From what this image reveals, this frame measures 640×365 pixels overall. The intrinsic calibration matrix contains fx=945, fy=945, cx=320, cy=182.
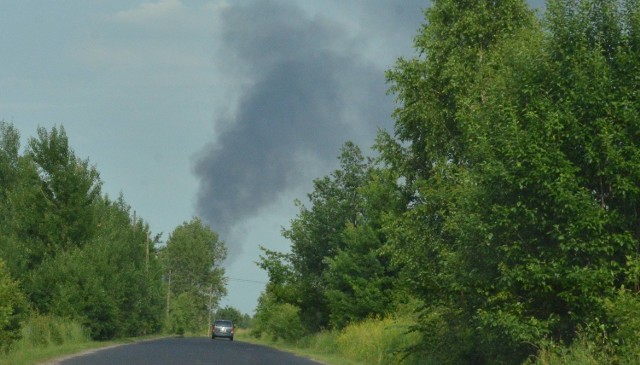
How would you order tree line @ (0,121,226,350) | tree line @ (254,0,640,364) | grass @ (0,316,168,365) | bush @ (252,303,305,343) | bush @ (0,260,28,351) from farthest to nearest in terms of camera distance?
bush @ (252,303,305,343)
tree line @ (0,121,226,350)
grass @ (0,316,168,365)
bush @ (0,260,28,351)
tree line @ (254,0,640,364)

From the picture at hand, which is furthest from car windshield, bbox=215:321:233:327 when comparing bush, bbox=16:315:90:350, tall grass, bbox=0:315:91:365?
bush, bbox=16:315:90:350

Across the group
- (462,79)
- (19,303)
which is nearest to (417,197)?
(462,79)

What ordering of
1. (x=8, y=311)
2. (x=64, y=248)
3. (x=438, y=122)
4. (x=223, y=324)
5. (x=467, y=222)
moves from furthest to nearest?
(x=223, y=324), (x=64, y=248), (x=438, y=122), (x=8, y=311), (x=467, y=222)

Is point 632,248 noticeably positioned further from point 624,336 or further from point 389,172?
point 389,172

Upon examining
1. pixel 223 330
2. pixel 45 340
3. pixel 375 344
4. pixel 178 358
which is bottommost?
pixel 178 358

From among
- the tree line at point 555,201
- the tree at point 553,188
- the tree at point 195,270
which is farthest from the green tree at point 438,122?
the tree at point 195,270

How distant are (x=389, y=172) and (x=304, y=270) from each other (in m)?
27.0

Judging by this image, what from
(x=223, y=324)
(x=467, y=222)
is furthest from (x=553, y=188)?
(x=223, y=324)

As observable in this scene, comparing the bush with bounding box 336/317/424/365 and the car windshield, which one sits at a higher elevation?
the car windshield

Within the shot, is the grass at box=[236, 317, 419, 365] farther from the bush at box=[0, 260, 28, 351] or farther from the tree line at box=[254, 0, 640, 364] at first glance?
the bush at box=[0, 260, 28, 351]

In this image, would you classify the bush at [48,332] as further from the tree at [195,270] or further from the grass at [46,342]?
the tree at [195,270]

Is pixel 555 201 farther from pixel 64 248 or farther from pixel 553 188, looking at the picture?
pixel 64 248

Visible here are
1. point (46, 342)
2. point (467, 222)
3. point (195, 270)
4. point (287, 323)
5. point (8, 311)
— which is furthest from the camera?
point (195, 270)

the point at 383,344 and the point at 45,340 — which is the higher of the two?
the point at 45,340
